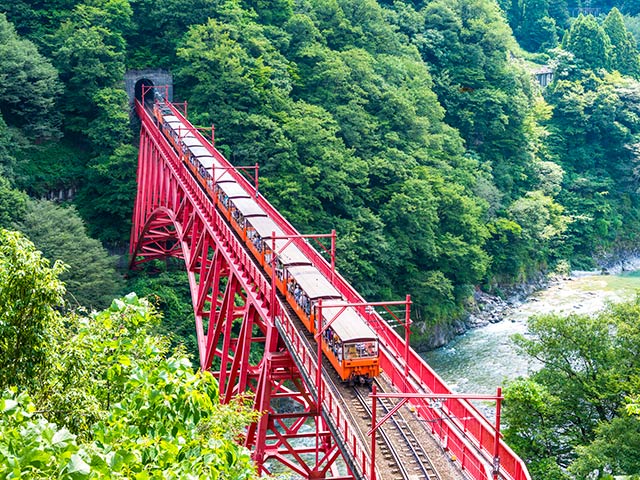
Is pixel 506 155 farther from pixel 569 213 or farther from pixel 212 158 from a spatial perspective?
pixel 212 158

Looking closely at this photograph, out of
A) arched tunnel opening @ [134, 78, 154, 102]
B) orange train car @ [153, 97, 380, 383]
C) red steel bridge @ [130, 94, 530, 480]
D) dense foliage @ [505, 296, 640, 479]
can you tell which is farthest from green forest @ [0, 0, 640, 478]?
dense foliage @ [505, 296, 640, 479]

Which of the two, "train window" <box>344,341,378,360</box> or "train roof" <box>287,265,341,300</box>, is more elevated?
"train roof" <box>287,265,341,300</box>

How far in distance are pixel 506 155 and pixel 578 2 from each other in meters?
54.3

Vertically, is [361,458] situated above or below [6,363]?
below

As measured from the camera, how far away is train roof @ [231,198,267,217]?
33278mm

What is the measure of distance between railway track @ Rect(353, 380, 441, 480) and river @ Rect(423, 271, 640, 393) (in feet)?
57.9

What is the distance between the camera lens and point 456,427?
20.9m

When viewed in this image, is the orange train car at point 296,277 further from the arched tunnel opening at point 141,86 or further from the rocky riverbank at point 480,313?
the rocky riverbank at point 480,313

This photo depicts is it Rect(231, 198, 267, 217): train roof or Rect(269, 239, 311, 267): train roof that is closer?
Rect(269, 239, 311, 267): train roof

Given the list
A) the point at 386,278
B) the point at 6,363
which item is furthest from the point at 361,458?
the point at 386,278

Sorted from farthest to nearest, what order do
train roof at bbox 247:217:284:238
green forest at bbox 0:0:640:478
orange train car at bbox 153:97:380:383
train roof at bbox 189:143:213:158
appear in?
green forest at bbox 0:0:640:478 < train roof at bbox 189:143:213:158 < train roof at bbox 247:217:284:238 < orange train car at bbox 153:97:380:383

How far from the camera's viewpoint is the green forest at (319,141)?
5034cm

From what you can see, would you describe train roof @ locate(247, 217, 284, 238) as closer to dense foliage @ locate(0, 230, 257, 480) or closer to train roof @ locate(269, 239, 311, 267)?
train roof @ locate(269, 239, 311, 267)

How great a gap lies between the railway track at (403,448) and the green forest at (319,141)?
21374 millimetres
